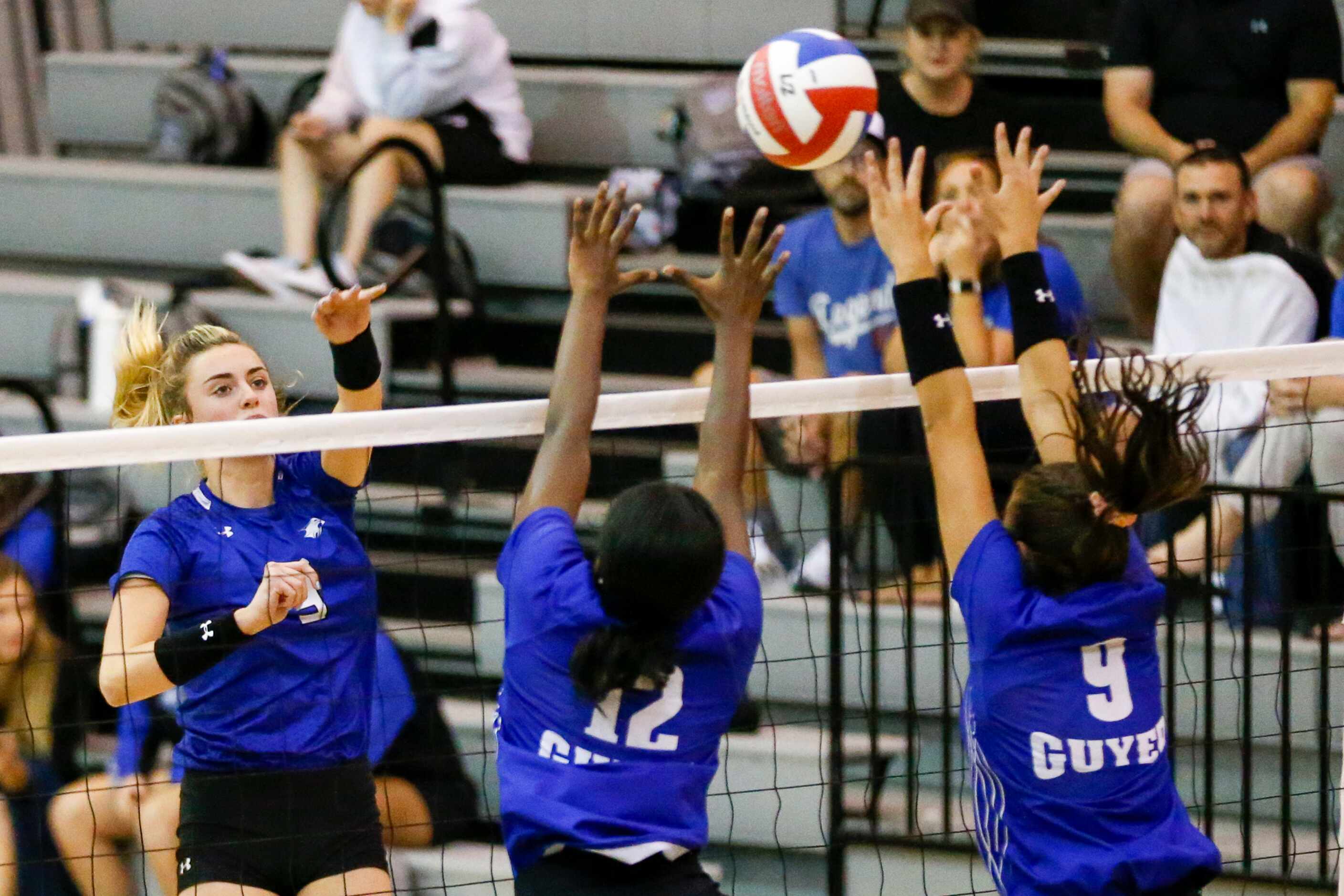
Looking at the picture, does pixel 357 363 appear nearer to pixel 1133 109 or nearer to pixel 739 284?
pixel 739 284

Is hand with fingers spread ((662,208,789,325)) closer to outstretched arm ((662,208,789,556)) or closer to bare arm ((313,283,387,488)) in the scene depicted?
outstretched arm ((662,208,789,556))

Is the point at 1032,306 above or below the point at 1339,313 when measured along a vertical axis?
above

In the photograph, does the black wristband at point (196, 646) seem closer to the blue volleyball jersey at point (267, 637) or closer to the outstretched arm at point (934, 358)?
the blue volleyball jersey at point (267, 637)

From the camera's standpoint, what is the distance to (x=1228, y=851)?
4.87 metres

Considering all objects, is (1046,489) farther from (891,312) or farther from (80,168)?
(80,168)

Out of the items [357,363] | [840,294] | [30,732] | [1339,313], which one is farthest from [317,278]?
[1339,313]

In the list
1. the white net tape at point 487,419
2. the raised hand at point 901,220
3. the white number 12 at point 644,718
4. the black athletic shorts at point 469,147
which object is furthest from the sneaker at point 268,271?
the white number 12 at point 644,718

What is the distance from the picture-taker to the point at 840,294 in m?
5.68

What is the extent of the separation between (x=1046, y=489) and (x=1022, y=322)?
0.45m

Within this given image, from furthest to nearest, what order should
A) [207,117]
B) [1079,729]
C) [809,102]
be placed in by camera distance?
[207,117], [809,102], [1079,729]

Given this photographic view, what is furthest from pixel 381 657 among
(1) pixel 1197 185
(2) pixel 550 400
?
Answer: (1) pixel 1197 185

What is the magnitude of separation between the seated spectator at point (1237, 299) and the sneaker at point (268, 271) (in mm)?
3227

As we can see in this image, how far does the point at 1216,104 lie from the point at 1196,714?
2577 mm

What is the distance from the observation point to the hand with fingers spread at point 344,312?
130 inches
